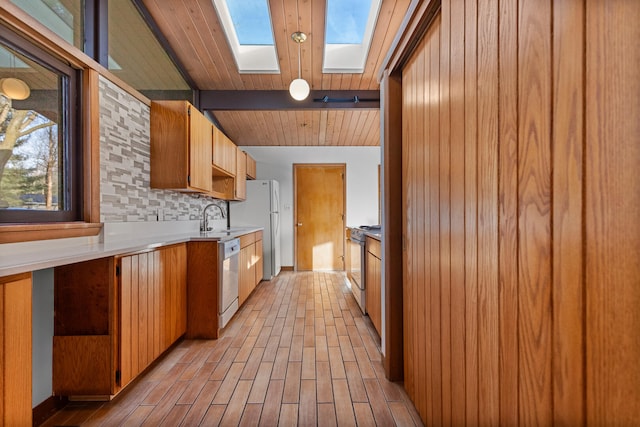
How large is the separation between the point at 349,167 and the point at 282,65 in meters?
2.64

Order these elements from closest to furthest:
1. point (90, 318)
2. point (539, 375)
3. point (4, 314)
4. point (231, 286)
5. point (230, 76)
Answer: point (539, 375) < point (4, 314) < point (90, 318) < point (231, 286) < point (230, 76)

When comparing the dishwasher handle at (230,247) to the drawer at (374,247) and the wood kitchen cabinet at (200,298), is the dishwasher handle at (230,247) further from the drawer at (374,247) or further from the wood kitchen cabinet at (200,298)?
the drawer at (374,247)

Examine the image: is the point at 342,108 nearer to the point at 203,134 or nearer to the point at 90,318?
the point at 203,134

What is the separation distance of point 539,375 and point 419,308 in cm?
81

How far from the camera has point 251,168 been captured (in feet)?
16.2

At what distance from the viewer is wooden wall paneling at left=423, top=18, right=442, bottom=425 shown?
1.23 metres

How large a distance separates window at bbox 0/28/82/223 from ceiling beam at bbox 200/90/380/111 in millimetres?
1866

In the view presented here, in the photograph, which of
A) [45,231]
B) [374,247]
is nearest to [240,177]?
[374,247]

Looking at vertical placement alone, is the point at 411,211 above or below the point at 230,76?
below

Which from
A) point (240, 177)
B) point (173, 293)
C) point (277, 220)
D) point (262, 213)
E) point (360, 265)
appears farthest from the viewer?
point (277, 220)

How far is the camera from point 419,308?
4.77ft

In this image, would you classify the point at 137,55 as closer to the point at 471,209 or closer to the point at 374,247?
the point at 374,247

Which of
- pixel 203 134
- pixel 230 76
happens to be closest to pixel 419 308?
pixel 203 134

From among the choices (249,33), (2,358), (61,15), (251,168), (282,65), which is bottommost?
(2,358)
